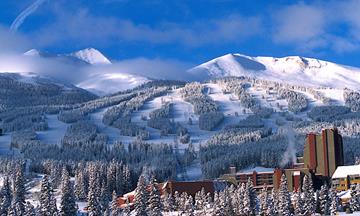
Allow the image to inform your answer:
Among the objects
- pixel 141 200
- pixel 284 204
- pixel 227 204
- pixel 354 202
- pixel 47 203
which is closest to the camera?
pixel 141 200

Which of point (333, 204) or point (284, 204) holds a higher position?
point (284, 204)

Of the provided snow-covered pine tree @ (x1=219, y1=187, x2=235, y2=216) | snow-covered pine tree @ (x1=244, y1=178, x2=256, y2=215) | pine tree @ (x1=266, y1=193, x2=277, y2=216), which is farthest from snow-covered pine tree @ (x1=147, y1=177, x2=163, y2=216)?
snow-covered pine tree @ (x1=244, y1=178, x2=256, y2=215)

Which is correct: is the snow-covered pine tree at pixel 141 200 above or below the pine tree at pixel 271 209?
above

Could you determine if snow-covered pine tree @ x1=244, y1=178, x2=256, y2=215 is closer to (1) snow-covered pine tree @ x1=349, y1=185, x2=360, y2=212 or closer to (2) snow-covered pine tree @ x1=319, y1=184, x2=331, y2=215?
(2) snow-covered pine tree @ x1=319, y1=184, x2=331, y2=215

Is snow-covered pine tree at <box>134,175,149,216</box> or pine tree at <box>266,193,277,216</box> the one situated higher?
snow-covered pine tree at <box>134,175,149,216</box>

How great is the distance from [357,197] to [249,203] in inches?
930

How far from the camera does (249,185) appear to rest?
15800 cm

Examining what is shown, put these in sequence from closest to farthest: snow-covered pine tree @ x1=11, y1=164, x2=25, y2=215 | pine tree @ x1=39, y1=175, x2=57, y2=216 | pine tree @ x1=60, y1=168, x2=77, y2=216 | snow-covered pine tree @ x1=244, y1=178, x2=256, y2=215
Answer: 1. pine tree @ x1=60, y1=168, x2=77, y2=216
2. pine tree @ x1=39, y1=175, x2=57, y2=216
3. snow-covered pine tree @ x1=11, y1=164, x2=25, y2=215
4. snow-covered pine tree @ x1=244, y1=178, x2=256, y2=215

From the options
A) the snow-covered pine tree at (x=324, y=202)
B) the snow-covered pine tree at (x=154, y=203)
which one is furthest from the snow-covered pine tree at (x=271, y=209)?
the snow-covered pine tree at (x=154, y=203)

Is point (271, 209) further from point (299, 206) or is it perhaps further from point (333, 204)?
point (333, 204)

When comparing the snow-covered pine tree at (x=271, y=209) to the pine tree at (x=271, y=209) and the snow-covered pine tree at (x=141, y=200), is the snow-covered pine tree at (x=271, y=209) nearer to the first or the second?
the pine tree at (x=271, y=209)

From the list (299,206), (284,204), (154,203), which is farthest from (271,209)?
(154,203)

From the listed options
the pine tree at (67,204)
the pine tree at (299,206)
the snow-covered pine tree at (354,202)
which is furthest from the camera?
the snow-covered pine tree at (354,202)

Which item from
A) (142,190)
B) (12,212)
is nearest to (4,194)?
(12,212)
